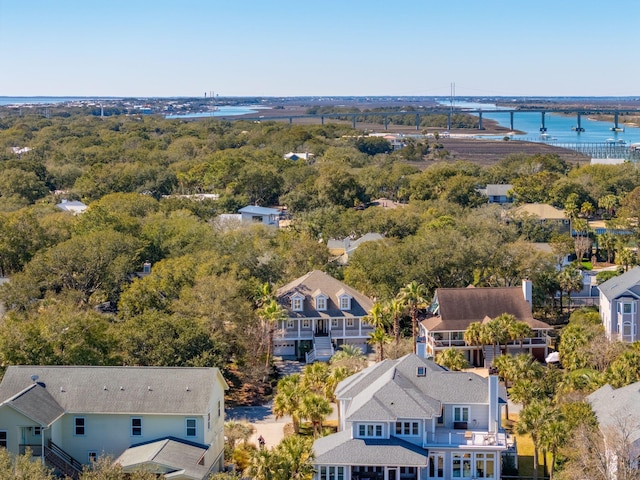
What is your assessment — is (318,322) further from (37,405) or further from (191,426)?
(37,405)

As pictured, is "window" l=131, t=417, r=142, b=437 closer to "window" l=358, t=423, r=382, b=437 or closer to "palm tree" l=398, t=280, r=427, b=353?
"window" l=358, t=423, r=382, b=437

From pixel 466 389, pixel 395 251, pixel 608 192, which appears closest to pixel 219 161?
pixel 608 192

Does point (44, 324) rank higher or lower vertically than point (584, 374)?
higher

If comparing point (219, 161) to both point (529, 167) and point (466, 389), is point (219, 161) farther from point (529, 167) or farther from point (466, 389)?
point (466, 389)

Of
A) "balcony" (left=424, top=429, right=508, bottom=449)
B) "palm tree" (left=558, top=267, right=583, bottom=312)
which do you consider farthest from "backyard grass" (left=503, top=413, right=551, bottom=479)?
"palm tree" (left=558, top=267, right=583, bottom=312)

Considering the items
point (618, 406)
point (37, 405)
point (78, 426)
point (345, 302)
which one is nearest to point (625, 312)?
point (345, 302)

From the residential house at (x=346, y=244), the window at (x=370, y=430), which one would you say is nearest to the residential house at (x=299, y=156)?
the residential house at (x=346, y=244)
